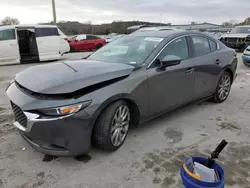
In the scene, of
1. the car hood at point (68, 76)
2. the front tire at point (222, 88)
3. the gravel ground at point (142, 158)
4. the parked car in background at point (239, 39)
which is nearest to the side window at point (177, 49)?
the car hood at point (68, 76)

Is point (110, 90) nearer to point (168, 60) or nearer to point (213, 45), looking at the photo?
point (168, 60)

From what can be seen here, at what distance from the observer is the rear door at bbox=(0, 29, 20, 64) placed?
987 cm

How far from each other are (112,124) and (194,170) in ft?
3.55

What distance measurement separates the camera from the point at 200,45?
13.3 ft

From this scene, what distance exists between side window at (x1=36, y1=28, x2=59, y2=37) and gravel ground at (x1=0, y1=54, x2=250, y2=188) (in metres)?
7.52

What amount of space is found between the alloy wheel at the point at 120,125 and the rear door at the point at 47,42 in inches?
357

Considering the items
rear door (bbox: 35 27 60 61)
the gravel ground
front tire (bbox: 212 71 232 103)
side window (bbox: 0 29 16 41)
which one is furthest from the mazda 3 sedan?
side window (bbox: 0 29 16 41)

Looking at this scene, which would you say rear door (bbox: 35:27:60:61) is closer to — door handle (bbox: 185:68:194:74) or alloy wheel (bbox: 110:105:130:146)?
door handle (bbox: 185:68:194:74)

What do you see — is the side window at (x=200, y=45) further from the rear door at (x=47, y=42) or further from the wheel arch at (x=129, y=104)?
the rear door at (x=47, y=42)

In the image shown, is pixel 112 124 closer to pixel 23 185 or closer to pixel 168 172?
pixel 168 172

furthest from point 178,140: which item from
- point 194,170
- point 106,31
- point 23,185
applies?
point 106,31

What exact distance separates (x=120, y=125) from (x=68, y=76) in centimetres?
86

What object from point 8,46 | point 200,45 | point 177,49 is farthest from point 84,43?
point 177,49

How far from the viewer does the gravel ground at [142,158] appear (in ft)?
7.52
